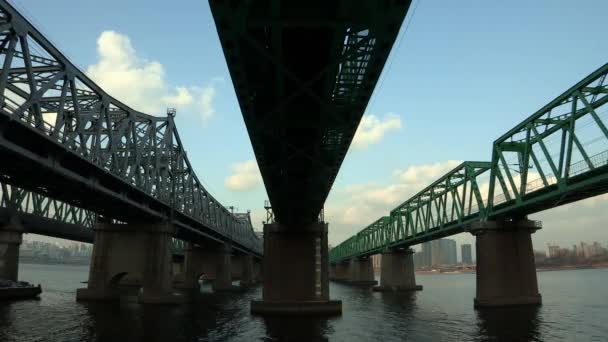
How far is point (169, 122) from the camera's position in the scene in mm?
67312

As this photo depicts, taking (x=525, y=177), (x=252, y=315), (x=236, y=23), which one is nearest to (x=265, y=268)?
(x=252, y=315)

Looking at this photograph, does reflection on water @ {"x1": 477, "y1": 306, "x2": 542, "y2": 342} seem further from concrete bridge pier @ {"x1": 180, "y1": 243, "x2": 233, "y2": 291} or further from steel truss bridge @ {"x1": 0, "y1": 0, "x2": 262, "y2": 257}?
concrete bridge pier @ {"x1": 180, "y1": 243, "x2": 233, "y2": 291}

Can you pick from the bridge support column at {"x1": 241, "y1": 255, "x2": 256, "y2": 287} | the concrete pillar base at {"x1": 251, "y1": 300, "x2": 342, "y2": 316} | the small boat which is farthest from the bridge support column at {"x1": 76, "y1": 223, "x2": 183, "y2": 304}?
the bridge support column at {"x1": 241, "y1": 255, "x2": 256, "y2": 287}

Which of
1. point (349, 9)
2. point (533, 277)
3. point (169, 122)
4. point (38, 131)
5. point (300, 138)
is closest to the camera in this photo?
point (349, 9)

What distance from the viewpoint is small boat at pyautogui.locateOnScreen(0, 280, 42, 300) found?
58638 millimetres

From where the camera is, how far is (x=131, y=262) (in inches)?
2313

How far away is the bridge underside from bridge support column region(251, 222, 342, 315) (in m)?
23.8

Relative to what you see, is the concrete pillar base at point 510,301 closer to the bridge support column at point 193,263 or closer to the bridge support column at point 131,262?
the bridge support column at point 131,262

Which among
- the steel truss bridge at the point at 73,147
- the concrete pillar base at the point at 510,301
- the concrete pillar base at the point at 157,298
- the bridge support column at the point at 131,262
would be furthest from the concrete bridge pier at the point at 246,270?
the concrete pillar base at the point at 510,301

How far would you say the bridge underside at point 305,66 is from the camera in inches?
550

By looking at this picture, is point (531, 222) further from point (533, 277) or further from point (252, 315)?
point (252, 315)

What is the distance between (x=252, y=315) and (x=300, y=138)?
29.5 meters

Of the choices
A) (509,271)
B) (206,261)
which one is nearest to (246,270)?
(206,261)

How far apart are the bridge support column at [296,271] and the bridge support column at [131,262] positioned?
1478 centimetres
